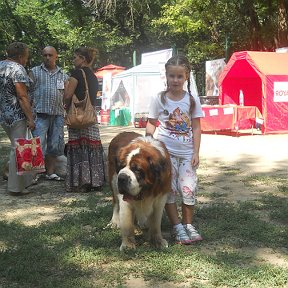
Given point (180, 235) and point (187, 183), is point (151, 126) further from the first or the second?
point (180, 235)

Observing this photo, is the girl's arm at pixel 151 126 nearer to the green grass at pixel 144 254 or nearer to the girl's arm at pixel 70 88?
the green grass at pixel 144 254

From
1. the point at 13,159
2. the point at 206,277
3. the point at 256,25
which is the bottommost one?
the point at 206,277

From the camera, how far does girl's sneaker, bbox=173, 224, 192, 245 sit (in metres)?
3.95

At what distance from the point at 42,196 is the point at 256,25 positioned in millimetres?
18640

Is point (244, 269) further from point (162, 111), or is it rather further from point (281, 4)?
point (281, 4)

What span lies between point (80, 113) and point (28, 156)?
2.90ft

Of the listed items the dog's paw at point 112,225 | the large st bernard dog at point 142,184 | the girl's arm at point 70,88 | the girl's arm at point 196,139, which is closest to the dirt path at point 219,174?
the dog's paw at point 112,225

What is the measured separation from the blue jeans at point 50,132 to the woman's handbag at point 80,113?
94cm

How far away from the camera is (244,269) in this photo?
335 cm

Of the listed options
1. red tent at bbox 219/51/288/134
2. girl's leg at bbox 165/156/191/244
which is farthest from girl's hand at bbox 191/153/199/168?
red tent at bbox 219/51/288/134

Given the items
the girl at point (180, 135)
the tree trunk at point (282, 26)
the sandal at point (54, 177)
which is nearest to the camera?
the girl at point (180, 135)

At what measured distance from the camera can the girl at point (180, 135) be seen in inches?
160

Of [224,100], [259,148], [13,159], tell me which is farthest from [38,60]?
[13,159]

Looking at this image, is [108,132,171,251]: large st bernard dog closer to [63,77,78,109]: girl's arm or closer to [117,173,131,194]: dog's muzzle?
[117,173,131,194]: dog's muzzle
